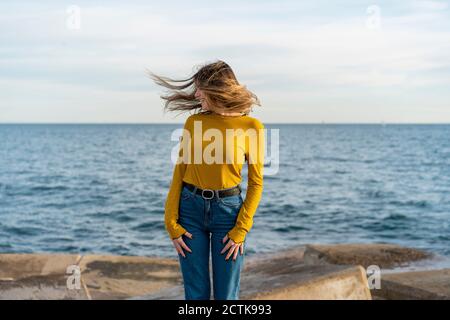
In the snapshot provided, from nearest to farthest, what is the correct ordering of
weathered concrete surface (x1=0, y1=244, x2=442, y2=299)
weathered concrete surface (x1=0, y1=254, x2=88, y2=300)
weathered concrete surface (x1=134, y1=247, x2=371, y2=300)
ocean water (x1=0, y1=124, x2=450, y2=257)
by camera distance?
1. weathered concrete surface (x1=134, y1=247, x2=371, y2=300)
2. weathered concrete surface (x1=0, y1=244, x2=442, y2=299)
3. weathered concrete surface (x1=0, y1=254, x2=88, y2=300)
4. ocean water (x1=0, y1=124, x2=450, y2=257)

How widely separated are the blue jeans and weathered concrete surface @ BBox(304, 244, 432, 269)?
21.6 feet

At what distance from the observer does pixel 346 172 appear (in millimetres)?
43594

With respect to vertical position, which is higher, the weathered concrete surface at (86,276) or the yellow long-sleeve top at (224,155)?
the yellow long-sleeve top at (224,155)

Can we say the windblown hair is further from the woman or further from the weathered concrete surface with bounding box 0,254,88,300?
the weathered concrete surface with bounding box 0,254,88,300

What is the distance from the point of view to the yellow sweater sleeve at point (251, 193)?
341 centimetres

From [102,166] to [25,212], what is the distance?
2469 centimetres

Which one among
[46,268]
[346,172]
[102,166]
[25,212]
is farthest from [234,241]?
[102,166]

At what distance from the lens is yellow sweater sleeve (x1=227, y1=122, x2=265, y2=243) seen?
11.2 ft

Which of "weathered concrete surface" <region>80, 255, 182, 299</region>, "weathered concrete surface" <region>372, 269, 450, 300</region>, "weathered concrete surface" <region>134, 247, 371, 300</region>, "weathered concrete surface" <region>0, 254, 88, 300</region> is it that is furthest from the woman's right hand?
"weathered concrete surface" <region>80, 255, 182, 299</region>

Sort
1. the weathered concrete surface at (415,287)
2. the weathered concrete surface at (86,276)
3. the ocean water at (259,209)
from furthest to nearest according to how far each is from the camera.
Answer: the ocean water at (259,209)
the weathered concrete surface at (86,276)
the weathered concrete surface at (415,287)

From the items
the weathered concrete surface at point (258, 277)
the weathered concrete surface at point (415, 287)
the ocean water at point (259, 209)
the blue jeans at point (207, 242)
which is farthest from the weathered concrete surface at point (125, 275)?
the blue jeans at point (207, 242)

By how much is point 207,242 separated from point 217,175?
0.42 m

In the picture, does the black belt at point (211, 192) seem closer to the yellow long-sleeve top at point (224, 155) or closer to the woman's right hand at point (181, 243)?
the yellow long-sleeve top at point (224, 155)

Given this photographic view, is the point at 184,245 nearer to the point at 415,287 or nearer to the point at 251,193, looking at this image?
the point at 251,193
